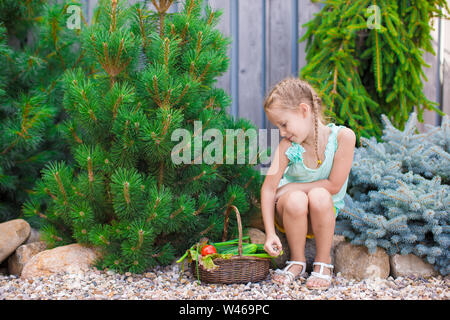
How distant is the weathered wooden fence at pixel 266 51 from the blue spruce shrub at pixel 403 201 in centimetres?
87

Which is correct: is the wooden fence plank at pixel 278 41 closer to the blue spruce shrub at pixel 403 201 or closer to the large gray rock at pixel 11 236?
the blue spruce shrub at pixel 403 201

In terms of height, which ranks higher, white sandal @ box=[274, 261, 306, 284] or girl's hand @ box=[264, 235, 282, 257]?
girl's hand @ box=[264, 235, 282, 257]

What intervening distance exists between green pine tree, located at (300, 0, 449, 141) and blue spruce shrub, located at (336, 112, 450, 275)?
1.08 ft

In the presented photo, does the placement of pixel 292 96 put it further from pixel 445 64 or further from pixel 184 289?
pixel 445 64

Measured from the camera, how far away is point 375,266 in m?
2.26

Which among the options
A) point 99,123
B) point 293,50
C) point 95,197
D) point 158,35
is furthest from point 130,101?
point 293,50

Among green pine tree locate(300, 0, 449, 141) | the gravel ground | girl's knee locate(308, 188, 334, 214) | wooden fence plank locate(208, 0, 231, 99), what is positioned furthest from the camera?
wooden fence plank locate(208, 0, 231, 99)

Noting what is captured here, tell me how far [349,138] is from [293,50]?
4.54ft

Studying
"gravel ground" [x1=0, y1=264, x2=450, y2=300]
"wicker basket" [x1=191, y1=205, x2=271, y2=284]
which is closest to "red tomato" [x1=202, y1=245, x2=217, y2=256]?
"wicker basket" [x1=191, y1=205, x2=271, y2=284]

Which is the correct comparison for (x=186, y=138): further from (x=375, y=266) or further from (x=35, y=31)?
(x=35, y=31)

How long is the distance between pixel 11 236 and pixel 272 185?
1.56m

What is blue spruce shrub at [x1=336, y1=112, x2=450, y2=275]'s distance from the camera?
2.22 metres

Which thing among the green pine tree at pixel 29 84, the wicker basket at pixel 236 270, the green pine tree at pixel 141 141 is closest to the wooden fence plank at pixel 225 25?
the green pine tree at pixel 141 141

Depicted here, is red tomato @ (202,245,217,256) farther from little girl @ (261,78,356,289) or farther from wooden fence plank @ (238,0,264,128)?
wooden fence plank @ (238,0,264,128)
